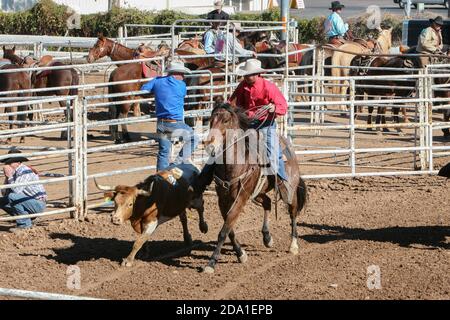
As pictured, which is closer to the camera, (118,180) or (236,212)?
(236,212)

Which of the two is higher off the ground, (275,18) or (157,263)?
(275,18)

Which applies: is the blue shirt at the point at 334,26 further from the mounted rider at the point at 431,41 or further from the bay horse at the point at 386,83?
the bay horse at the point at 386,83

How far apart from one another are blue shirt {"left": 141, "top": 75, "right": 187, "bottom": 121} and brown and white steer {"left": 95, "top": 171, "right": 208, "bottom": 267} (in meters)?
1.94

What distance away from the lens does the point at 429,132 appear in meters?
14.1

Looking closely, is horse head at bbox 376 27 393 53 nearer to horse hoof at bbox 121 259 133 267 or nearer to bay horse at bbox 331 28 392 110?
bay horse at bbox 331 28 392 110

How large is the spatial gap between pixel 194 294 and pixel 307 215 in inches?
150

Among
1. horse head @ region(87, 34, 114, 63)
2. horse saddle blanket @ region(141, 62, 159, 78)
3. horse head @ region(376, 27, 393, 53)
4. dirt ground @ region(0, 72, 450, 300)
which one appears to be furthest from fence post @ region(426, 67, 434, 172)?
horse head @ region(376, 27, 393, 53)

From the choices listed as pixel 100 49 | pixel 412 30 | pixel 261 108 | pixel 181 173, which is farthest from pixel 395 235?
pixel 412 30

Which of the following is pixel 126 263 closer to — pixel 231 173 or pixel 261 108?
pixel 231 173

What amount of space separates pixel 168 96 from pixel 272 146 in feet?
7.53

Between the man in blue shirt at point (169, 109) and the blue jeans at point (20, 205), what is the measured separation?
1606 mm
